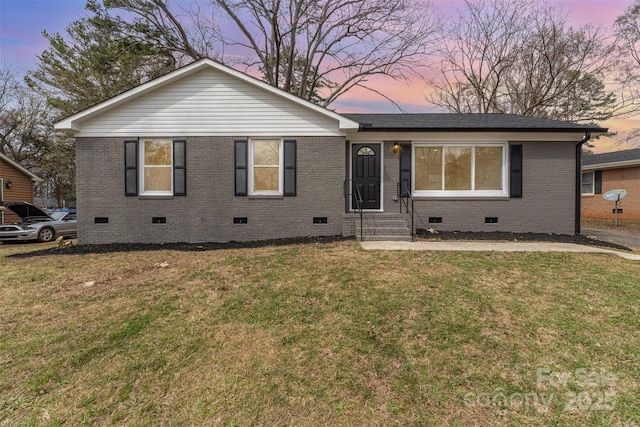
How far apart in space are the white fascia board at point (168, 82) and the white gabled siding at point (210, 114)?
0.16 meters

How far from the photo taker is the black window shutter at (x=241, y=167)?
8.97 metres

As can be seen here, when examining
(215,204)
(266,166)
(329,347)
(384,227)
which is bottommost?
(329,347)

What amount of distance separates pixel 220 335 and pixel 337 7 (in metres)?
18.2

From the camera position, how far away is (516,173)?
948 centimetres

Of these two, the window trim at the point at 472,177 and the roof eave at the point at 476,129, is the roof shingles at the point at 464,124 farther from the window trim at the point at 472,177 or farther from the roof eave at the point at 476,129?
the window trim at the point at 472,177

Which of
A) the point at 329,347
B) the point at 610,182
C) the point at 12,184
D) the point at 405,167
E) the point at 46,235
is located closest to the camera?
the point at 329,347

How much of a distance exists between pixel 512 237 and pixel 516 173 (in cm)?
209

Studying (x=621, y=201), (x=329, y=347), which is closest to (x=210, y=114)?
(x=329, y=347)

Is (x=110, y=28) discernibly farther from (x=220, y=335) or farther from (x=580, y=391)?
(x=580, y=391)

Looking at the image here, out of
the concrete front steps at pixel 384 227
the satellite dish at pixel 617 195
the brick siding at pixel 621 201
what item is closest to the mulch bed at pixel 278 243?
the concrete front steps at pixel 384 227

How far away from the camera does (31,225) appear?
39.4ft

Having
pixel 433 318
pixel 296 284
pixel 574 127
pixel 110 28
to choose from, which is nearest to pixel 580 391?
pixel 433 318

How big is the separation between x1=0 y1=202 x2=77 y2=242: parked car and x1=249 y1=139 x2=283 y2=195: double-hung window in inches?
368

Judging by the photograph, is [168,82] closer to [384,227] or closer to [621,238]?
[384,227]
